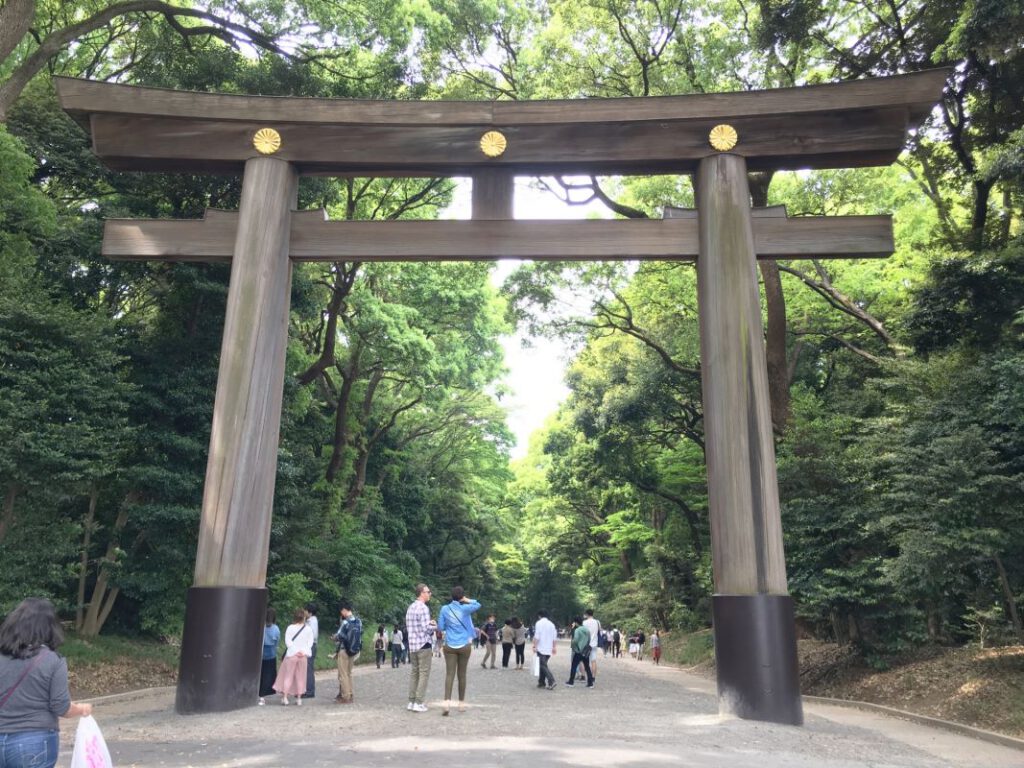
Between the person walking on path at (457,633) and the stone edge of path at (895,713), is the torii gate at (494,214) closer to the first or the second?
the person walking on path at (457,633)

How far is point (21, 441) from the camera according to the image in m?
10.5

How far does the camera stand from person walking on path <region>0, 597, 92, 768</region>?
3.41 meters

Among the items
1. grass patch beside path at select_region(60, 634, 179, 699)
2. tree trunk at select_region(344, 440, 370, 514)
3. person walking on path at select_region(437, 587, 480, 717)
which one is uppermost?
tree trunk at select_region(344, 440, 370, 514)

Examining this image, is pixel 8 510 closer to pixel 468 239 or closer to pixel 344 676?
pixel 344 676

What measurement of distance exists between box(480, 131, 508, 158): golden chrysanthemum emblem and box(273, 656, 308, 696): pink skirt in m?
7.32

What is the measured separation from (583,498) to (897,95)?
30.9m

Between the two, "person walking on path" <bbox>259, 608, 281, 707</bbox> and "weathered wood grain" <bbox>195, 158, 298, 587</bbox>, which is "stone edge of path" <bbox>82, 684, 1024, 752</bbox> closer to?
"person walking on path" <bbox>259, 608, 281, 707</bbox>

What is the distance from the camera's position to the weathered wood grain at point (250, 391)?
834 cm

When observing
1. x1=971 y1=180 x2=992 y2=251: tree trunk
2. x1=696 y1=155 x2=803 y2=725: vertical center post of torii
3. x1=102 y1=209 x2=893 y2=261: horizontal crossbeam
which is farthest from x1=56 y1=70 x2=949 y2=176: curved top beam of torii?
x1=971 y1=180 x2=992 y2=251: tree trunk

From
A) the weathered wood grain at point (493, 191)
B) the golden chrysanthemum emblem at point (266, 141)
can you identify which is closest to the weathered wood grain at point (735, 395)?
the weathered wood grain at point (493, 191)

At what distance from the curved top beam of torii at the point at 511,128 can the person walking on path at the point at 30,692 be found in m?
7.45

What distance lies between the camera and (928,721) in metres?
10.3

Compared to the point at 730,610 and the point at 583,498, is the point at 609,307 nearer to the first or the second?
the point at 730,610

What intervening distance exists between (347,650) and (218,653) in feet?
8.33
